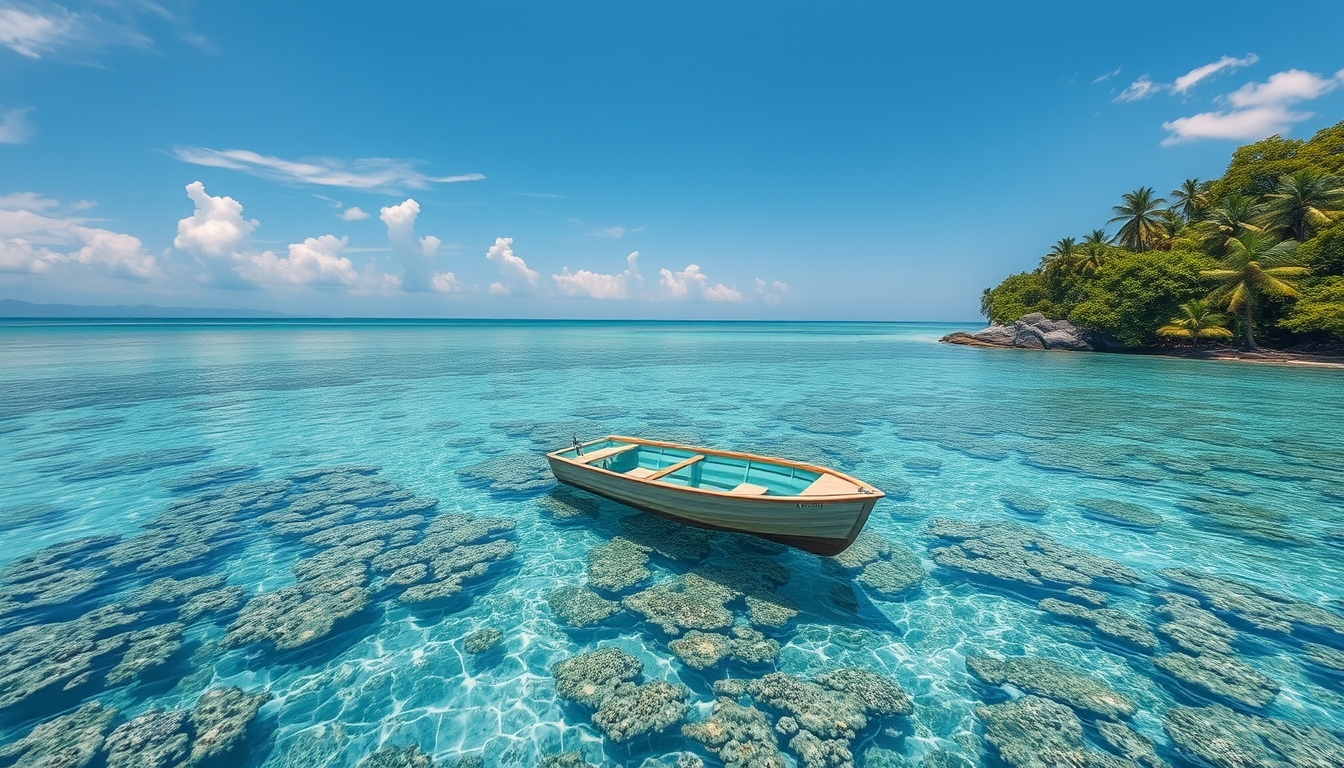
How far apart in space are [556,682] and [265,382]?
51.9 meters

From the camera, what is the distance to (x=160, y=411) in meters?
31.6

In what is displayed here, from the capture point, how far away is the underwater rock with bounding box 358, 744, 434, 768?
7.48 metres

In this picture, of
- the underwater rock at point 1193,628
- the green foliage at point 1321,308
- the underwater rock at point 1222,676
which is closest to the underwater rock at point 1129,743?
the underwater rock at point 1222,676

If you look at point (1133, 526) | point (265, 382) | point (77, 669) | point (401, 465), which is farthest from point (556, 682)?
point (265, 382)

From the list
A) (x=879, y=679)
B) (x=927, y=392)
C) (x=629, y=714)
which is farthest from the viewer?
(x=927, y=392)

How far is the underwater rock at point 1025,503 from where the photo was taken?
1647 cm

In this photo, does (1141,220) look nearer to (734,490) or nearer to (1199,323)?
(1199,323)

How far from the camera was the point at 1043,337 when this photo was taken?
71.1m

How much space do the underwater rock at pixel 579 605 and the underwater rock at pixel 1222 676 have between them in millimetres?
11849

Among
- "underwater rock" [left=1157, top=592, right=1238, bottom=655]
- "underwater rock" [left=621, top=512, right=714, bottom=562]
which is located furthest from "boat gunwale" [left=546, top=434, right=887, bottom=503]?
"underwater rock" [left=1157, top=592, right=1238, bottom=655]

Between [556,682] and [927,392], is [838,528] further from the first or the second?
[927,392]

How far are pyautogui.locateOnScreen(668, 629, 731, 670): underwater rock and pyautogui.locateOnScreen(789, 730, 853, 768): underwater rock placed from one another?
221 cm

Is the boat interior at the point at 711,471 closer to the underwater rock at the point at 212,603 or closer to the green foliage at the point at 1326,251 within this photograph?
the underwater rock at the point at 212,603

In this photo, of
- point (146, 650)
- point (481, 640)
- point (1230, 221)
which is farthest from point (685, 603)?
point (1230, 221)
